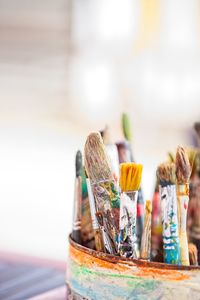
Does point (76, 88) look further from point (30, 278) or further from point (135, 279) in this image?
point (135, 279)

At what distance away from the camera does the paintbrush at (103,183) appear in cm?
40

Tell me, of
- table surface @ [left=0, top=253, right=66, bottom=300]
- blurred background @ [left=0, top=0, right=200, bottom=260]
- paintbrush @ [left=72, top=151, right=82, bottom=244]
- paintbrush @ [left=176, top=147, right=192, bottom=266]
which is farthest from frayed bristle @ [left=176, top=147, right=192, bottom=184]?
blurred background @ [left=0, top=0, right=200, bottom=260]

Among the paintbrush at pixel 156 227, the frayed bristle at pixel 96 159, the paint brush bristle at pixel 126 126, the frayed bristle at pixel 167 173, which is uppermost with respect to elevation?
the paint brush bristle at pixel 126 126

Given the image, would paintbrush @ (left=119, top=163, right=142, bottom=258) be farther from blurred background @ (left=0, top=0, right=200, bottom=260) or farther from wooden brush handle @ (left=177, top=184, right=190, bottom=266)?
blurred background @ (left=0, top=0, right=200, bottom=260)

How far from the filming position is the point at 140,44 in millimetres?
1200

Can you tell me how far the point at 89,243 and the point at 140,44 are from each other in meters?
0.84

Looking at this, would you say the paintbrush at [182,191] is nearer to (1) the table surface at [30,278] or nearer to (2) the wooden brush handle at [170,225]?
(2) the wooden brush handle at [170,225]

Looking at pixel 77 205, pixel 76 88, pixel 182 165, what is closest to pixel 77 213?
pixel 77 205

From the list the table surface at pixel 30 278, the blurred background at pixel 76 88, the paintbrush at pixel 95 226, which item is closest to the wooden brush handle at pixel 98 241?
the paintbrush at pixel 95 226

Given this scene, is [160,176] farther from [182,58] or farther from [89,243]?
[182,58]

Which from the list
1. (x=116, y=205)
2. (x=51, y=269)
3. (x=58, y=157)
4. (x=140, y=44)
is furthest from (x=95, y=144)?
(x=140, y=44)

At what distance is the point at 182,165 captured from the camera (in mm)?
406

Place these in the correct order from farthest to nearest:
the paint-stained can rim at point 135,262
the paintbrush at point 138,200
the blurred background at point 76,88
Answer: the blurred background at point 76,88 < the paintbrush at point 138,200 < the paint-stained can rim at point 135,262

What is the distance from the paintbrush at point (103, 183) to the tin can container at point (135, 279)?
3 centimetres
